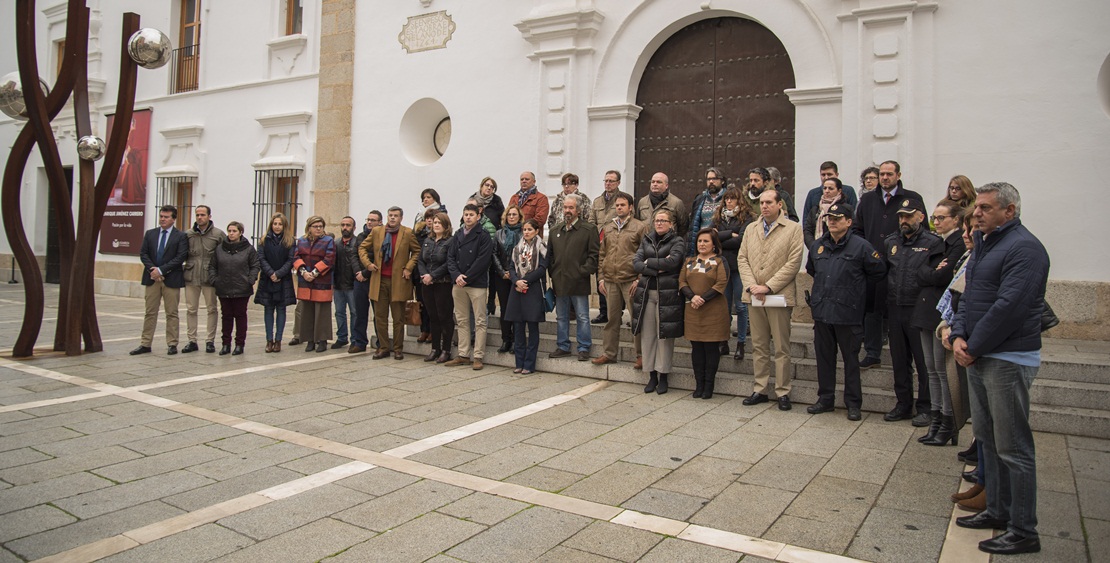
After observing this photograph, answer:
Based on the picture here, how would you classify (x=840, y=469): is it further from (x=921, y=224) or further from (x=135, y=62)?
(x=135, y=62)

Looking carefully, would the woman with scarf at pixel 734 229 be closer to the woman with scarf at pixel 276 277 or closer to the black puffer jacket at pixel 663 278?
the black puffer jacket at pixel 663 278

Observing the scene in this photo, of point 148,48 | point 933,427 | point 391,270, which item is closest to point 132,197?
point 148,48

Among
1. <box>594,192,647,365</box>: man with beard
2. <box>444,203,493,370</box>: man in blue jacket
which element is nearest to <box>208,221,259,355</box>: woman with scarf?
<box>444,203,493,370</box>: man in blue jacket

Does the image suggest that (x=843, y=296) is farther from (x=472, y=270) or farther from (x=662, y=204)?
(x=472, y=270)

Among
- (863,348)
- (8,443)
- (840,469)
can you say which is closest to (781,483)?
(840,469)

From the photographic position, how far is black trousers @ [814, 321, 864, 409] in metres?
6.19

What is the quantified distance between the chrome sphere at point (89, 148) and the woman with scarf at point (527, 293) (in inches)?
205

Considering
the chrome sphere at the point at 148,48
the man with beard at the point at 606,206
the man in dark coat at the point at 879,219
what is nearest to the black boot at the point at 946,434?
the man in dark coat at the point at 879,219

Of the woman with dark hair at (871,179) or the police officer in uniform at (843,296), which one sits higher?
the woman with dark hair at (871,179)

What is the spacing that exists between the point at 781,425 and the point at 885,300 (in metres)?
1.50

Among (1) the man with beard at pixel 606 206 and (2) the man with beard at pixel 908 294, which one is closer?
(2) the man with beard at pixel 908 294

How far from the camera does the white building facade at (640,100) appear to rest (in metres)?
7.95

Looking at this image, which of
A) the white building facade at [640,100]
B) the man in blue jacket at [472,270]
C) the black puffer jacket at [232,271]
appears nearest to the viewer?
the white building facade at [640,100]

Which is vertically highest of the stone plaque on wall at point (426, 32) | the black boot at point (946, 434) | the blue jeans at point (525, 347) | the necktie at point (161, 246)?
the stone plaque on wall at point (426, 32)
